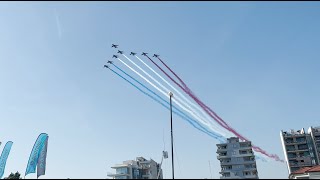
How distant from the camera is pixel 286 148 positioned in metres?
129

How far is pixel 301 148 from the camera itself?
420ft

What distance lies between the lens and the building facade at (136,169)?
108188mm

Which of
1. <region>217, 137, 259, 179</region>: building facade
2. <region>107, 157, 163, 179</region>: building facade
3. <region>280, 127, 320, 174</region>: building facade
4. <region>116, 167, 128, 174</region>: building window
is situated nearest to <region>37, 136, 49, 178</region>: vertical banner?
<region>107, 157, 163, 179</region>: building facade

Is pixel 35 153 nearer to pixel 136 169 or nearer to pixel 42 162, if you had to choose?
pixel 42 162

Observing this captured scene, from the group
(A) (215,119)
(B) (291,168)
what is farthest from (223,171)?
(A) (215,119)

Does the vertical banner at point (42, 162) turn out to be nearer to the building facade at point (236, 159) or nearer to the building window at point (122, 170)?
the building window at point (122, 170)

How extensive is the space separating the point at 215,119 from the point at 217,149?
41499 millimetres

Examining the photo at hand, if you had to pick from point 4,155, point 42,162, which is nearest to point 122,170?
point 42,162

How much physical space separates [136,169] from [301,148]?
5827 centimetres

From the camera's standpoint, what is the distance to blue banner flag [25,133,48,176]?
6372cm

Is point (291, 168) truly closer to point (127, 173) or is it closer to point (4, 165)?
point (127, 173)

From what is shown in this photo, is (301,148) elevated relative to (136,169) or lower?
elevated

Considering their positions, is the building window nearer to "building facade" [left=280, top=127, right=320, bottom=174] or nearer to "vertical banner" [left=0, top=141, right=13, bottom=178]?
"vertical banner" [left=0, top=141, right=13, bottom=178]

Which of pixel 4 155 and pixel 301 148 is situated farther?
pixel 301 148
